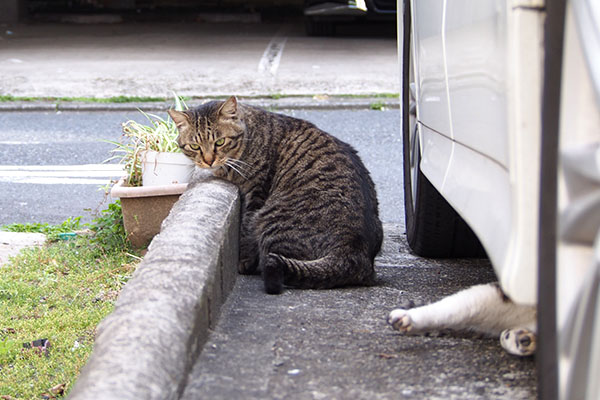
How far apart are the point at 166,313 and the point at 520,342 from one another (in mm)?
999

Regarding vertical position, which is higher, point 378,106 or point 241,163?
point 241,163

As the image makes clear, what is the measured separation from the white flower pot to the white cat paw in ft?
7.14

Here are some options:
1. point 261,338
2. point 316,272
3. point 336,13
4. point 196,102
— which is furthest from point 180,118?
point 336,13

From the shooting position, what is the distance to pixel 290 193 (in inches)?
132

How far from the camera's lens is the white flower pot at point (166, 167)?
388cm

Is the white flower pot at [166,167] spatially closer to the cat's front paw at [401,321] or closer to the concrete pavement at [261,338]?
the concrete pavement at [261,338]

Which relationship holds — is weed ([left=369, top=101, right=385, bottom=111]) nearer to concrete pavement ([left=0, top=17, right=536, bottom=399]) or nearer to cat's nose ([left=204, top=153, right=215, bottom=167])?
concrete pavement ([left=0, top=17, right=536, bottom=399])

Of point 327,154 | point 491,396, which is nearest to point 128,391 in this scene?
point 491,396

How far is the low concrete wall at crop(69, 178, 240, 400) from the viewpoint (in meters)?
1.69

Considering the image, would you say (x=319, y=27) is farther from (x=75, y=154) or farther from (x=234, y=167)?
(x=234, y=167)

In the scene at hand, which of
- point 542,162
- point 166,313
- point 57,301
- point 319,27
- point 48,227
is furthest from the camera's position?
point 319,27

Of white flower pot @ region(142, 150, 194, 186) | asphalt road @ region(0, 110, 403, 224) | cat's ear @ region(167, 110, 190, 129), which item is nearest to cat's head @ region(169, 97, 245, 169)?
cat's ear @ region(167, 110, 190, 129)

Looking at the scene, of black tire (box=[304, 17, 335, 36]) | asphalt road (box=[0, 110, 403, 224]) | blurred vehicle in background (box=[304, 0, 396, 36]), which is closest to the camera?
asphalt road (box=[0, 110, 403, 224])

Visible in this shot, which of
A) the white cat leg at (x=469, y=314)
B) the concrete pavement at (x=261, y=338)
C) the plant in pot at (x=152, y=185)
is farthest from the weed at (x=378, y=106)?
the white cat leg at (x=469, y=314)
